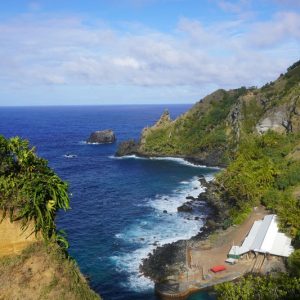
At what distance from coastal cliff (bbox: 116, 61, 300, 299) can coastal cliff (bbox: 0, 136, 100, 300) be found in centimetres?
3141

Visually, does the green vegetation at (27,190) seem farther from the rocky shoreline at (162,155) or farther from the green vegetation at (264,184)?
the rocky shoreline at (162,155)

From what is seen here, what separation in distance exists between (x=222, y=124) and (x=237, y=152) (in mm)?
43234

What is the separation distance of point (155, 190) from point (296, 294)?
223ft

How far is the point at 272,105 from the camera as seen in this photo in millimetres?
141375

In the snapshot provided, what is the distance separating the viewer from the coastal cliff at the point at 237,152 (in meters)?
66.8

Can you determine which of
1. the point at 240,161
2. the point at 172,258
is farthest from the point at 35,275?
the point at 240,161

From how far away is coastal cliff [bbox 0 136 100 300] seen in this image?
27609mm

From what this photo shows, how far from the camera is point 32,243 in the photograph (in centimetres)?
2869

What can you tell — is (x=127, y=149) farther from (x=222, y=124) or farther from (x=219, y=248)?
(x=219, y=248)

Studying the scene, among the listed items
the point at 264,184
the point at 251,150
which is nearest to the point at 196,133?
the point at 251,150

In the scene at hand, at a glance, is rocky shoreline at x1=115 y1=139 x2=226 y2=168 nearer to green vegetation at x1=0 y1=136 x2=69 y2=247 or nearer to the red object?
the red object

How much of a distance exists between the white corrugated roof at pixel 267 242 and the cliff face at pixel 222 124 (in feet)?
209

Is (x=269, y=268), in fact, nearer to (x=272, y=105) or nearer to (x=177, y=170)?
(x=177, y=170)

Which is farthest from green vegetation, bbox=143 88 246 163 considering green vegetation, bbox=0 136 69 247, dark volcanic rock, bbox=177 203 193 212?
green vegetation, bbox=0 136 69 247
